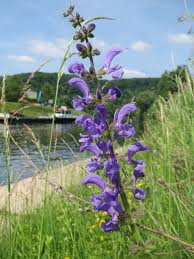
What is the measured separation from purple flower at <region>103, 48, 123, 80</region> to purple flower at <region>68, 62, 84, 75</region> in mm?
101

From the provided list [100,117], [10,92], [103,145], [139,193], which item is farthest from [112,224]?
[10,92]

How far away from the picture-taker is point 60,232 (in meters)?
4.10

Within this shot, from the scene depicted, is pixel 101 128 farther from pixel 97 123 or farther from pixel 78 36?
pixel 78 36

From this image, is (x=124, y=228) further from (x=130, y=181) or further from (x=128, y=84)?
(x=128, y=84)

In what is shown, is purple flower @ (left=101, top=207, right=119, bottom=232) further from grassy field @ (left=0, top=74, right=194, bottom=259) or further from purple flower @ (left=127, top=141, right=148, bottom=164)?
purple flower @ (left=127, top=141, right=148, bottom=164)

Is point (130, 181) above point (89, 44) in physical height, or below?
below

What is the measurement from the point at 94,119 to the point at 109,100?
11cm

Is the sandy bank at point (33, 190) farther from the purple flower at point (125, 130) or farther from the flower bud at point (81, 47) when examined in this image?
the flower bud at point (81, 47)

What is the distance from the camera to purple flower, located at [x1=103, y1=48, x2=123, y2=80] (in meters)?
1.91

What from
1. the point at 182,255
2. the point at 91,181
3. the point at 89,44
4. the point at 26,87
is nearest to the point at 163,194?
the point at 182,255

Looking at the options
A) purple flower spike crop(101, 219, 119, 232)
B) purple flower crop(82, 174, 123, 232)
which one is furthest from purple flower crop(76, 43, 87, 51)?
purple flower spike crop(101, 219, 119, 232)

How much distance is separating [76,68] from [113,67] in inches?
6.0

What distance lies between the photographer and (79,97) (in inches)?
77.1

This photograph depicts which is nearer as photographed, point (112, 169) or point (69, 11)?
point (112, 169)
